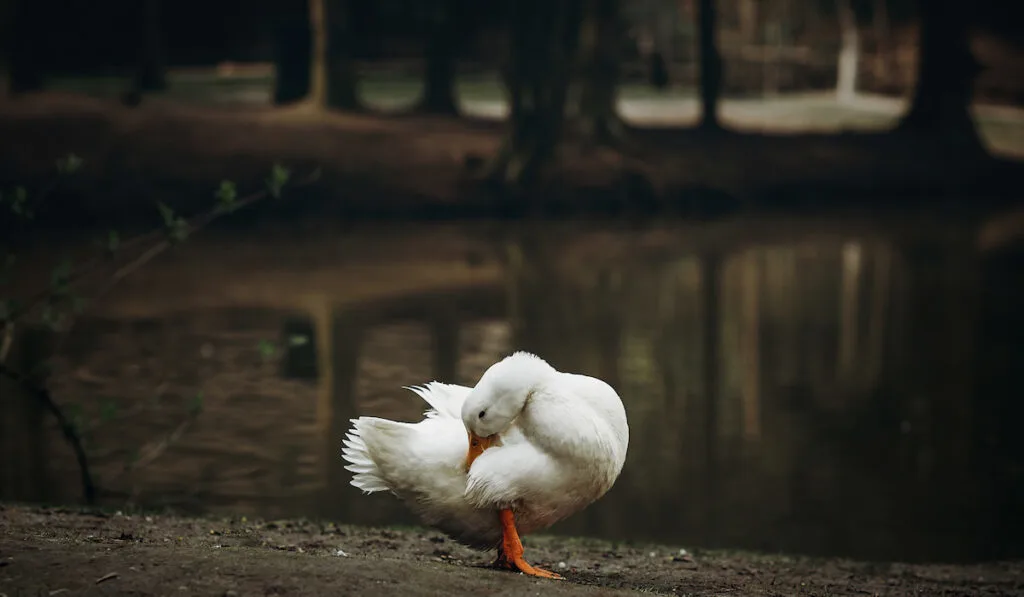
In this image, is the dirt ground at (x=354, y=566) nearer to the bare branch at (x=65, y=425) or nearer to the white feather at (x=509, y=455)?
the white feather at (x=509, y=455)

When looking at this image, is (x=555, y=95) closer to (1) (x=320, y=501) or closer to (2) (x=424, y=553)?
(1) (x=320, y=501)

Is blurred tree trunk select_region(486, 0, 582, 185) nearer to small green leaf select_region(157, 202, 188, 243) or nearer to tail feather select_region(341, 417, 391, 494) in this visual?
small green leaf select_region(157, 202, 188, 243)

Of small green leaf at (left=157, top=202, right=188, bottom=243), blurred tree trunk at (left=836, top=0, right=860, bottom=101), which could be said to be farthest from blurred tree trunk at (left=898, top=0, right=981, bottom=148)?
small green leaf at (left=157, top=202, right=188, bottom=243)

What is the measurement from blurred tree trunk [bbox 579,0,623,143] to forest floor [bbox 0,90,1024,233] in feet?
1.16

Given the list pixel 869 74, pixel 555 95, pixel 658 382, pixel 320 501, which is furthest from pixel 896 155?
pixel 320 501

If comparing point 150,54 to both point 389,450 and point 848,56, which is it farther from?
point 389,450

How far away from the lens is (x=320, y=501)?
23.6 ft

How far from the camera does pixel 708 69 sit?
20438mm

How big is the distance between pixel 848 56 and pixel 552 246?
22.2 ft

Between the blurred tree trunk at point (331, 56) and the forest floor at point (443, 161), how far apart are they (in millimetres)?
345

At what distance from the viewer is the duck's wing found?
4.73 m

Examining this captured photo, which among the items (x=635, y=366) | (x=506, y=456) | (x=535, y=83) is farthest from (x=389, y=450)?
(x=535, y=83)

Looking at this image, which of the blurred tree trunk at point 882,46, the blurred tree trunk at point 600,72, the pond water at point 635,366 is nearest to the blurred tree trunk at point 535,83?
the blurred tree trunk at point 600,72

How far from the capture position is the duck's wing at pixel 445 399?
4734 mm
